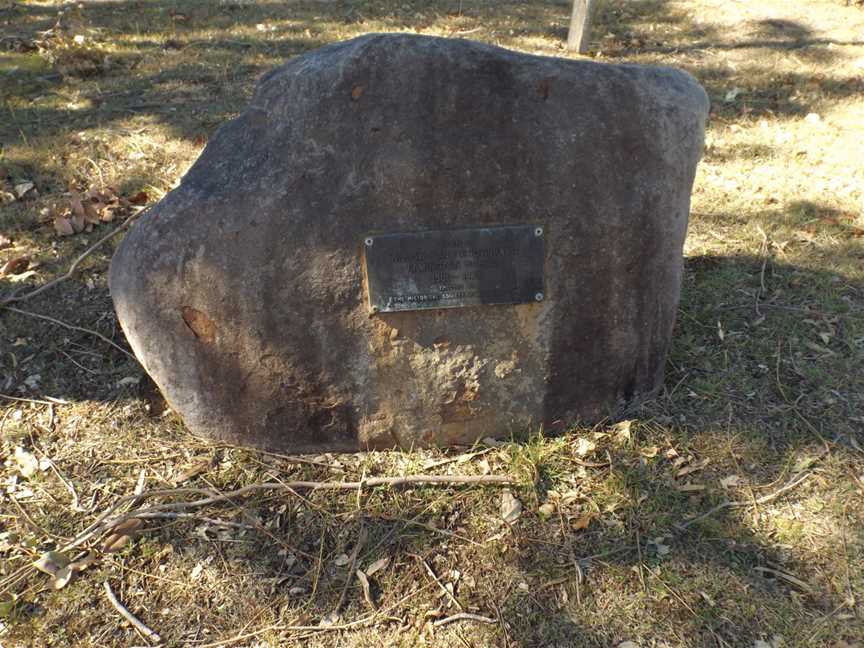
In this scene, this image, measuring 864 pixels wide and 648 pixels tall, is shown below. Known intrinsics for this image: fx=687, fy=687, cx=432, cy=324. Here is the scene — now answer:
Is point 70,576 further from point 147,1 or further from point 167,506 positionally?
point 147,1

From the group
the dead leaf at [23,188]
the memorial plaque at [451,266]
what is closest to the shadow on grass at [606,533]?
the memorial plaque at [451,266]

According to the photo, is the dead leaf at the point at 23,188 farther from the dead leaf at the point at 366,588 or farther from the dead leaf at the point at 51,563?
the dead leaf at the point at 366,588

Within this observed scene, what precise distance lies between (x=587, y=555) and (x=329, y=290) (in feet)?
4.34

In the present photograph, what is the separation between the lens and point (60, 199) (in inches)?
174

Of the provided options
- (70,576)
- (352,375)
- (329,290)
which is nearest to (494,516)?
(352,375)

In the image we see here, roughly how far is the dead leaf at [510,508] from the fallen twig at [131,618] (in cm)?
125

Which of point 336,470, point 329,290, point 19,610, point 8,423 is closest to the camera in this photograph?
point 19,610

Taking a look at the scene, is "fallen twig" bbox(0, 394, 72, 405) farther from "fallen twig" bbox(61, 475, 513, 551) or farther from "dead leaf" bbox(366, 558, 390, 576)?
"dead leaf" bbox(366, 558, 390, 576)

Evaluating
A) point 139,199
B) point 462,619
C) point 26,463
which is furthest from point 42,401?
point 462,619

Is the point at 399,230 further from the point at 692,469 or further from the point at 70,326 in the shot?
the point at 70,326

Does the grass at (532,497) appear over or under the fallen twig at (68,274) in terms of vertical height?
under

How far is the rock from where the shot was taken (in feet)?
8.00

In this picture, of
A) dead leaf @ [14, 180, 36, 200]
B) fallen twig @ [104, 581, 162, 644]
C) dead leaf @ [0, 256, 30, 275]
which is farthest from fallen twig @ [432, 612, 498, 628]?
dead leaf @ [14, 180, 36, 200]

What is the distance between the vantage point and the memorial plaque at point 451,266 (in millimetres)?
2451
